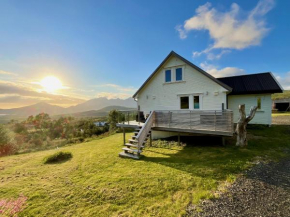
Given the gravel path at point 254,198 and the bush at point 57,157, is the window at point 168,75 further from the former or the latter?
the bush at point 57,157

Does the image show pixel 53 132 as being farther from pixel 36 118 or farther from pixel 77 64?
pixel 77 64

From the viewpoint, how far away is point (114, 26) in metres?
12.3

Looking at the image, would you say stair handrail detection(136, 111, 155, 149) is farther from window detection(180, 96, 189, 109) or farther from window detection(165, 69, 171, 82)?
window detection(165, 69, 171, 82)

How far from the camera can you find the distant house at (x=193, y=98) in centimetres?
811

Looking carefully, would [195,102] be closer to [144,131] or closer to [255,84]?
[144,131]

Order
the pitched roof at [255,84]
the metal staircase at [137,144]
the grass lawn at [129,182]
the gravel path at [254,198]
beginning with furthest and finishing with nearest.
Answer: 1. the pitched roof at [255,84]
2. the metal staircase at [137,144]
3. the grass lawn at [129,182]
4. the gravel path at [254,198]

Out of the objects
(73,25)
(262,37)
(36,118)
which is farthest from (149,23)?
(36,118)

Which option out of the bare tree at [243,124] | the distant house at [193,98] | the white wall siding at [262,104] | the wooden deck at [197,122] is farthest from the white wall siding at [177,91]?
the white wall siding at [262,104]

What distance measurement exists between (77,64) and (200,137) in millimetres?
14963

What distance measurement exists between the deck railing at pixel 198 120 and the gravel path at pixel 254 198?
2.91 meters

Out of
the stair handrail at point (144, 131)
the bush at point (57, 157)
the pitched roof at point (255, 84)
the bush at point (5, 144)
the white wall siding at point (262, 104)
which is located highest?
the pitched roof at point (255, 84)

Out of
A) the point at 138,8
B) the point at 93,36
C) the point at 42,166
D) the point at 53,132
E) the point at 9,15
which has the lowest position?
the point at 53,132

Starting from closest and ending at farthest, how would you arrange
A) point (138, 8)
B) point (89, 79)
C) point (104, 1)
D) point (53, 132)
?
point (104, 1)
point (138, 8)
point (89, 79)
point (53, 132)

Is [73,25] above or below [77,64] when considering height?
above
